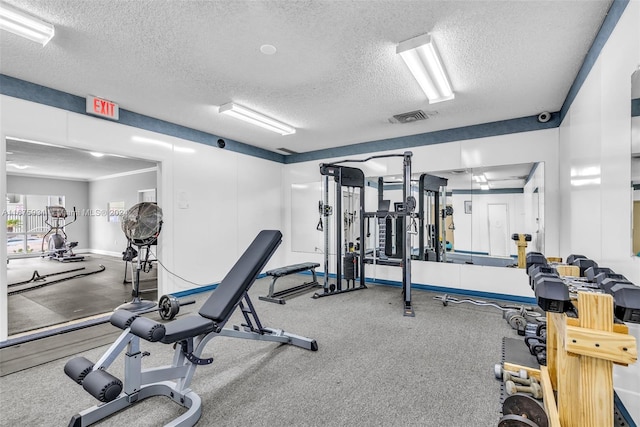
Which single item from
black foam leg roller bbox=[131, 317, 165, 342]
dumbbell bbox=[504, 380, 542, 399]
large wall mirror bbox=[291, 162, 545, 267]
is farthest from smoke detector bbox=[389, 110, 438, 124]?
black foam leg roller bbox=[131, 317, 165, 342]

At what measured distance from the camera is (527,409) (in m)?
1.61

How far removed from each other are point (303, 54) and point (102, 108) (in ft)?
8.58

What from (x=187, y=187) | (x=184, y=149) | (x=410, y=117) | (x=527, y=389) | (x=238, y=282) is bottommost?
(x=527, y=389)

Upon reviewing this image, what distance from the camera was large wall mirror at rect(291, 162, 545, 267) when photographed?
4176 millimetres

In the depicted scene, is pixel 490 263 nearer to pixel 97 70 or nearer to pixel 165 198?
pixel 165 198

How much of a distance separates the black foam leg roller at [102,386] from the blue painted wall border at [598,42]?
355 centimetres

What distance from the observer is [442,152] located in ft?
15.6

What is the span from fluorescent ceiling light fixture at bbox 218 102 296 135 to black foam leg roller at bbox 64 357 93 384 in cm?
297

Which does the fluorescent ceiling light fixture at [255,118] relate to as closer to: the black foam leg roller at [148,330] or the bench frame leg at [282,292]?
the bench frame leg at [282,292]

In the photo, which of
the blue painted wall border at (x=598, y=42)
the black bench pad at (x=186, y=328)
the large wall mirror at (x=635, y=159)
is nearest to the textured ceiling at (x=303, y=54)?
the blue painted wall border at (x=598, y=42)

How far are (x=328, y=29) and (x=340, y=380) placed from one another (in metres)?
2.64

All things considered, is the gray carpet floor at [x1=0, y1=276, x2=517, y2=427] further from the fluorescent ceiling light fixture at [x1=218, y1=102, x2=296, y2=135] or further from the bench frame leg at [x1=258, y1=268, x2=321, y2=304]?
the fluorescent ceiling light fixture at [x1=218, y1=102, x2=296, y2=135]

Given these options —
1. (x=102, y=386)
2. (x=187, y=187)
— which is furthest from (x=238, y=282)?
(x=187, y=187)

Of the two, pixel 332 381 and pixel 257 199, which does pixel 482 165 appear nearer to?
pixel 332 381
